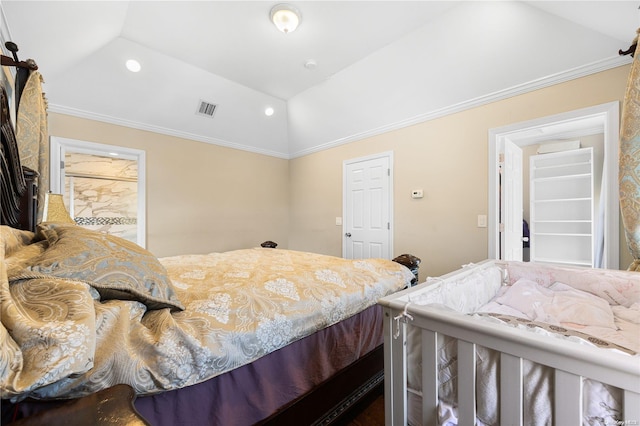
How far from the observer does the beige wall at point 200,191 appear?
3.26 meters

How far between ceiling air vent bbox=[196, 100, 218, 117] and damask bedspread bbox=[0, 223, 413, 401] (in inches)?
110

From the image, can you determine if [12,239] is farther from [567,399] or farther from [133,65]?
[133,65]

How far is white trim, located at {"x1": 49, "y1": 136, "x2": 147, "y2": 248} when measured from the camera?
279cm

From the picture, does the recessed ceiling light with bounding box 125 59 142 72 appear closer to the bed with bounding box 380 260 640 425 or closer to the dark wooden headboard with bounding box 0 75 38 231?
the dark wooden headboard with bounding box 0 75 38 231

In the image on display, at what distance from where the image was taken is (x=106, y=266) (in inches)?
34.1

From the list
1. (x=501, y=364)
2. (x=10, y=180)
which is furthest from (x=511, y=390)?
(x=10, y=180)

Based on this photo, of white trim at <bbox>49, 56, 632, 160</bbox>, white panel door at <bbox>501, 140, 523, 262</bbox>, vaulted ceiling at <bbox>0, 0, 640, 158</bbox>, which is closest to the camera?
vaulted ceiling at <bbox>0, 0, 640, 158</bbox>

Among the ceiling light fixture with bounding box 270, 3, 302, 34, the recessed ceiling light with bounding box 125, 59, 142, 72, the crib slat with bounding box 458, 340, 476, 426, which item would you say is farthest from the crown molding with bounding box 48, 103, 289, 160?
the crib slat with bounding box 458, 340, 476, 426

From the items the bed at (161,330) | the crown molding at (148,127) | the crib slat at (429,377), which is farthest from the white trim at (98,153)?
the crib slat at (429,377)

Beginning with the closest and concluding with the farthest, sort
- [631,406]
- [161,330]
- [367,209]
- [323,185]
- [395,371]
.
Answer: [631,406], [161,330], [395,371], [367,209], [323,185]

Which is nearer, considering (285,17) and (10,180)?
(10,180)

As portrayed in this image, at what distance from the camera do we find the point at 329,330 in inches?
56.4

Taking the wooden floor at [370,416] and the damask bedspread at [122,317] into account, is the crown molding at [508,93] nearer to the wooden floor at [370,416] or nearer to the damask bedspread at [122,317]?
the damask bedspread at [122,317]

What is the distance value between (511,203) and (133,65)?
14.3 feet
